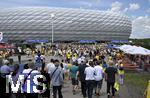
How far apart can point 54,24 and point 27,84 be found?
136m

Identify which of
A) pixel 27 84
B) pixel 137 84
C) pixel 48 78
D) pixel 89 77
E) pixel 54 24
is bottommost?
pixel 54 24

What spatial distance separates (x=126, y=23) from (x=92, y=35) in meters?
22.3

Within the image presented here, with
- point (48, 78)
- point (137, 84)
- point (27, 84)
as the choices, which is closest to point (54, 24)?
point (137, 84)

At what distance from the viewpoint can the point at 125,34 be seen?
171 metres

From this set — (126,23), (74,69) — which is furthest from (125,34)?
(74,69)

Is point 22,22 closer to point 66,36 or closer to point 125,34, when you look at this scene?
point 66,36

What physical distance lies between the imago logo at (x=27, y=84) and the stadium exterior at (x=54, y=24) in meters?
132

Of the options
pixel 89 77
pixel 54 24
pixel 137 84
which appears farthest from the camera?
pixel 54 24

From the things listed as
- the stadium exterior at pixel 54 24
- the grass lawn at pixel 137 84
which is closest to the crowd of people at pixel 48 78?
the grass lawn at pixel 137 84

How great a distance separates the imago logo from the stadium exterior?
131880 millimetres

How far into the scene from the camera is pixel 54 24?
148 meters

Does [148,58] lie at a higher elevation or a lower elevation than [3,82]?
lower

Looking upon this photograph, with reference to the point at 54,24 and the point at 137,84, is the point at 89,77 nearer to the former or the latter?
the point at 137,84

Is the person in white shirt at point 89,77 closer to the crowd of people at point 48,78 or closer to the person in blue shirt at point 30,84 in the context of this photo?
the crowd of people at point 48,78
